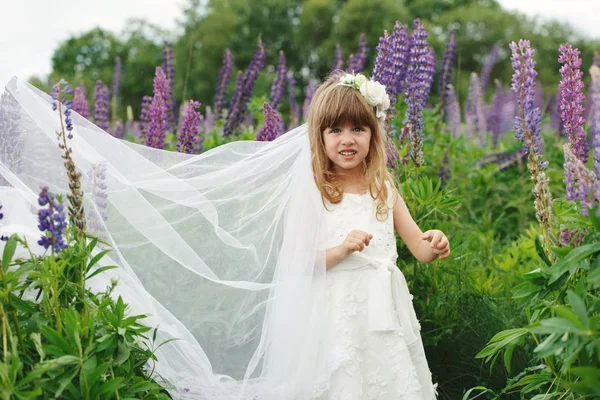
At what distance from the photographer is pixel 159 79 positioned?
456 cm

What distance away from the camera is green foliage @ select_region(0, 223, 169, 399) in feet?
7.07

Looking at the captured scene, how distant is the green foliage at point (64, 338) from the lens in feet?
7.07

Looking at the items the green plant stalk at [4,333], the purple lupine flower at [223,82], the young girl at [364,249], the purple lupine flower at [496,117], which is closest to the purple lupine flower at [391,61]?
the young girl at [364,249]

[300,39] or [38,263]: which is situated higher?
[300,39]

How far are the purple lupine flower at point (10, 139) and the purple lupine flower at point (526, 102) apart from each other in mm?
2146

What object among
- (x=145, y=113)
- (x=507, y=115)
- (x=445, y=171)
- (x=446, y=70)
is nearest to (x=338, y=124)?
(x=145, y=113)

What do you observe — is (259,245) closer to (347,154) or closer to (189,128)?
(347,154)

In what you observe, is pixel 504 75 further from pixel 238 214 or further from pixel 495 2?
pixel 238 214

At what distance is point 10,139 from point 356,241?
5.18 feet

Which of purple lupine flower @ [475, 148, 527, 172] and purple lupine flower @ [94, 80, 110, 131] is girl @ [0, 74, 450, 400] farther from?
purple lupine flower @ [475, 148, 527, 172]

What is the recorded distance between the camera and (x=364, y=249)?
3258mm

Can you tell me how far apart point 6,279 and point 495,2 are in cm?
3758

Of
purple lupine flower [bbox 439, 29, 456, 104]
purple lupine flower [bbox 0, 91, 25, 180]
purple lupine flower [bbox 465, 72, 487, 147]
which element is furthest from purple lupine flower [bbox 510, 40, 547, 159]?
purple lupine flower [bbox 465, 72, 487, 147]

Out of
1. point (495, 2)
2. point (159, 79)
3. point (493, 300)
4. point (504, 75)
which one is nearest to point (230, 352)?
point (493, 300)
